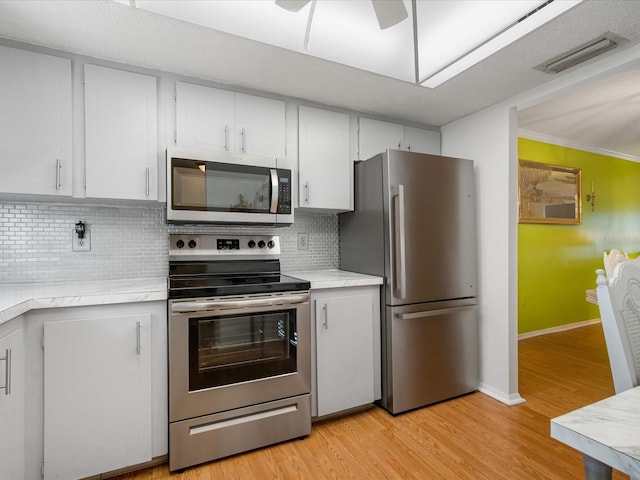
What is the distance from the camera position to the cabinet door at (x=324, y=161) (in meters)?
2.49

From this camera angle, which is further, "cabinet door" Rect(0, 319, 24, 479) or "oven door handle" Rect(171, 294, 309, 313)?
"oven door handle" Rect(171, 294, 309, 313)

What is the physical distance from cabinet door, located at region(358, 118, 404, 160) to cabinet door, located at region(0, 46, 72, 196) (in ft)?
6.45

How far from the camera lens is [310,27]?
191 centimetres

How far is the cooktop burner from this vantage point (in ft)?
6.19

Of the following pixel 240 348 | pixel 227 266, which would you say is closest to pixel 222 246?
pixel 227 266

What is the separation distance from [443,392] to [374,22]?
2.58 m

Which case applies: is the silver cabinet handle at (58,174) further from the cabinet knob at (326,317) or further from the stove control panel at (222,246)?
the cabinet knob at (326,317)

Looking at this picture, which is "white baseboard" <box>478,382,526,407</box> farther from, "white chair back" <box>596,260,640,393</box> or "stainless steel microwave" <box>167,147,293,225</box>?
"stainless steel microwave" <box>167,147,293,225</box>

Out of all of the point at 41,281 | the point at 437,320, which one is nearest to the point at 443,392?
the point at 437,320

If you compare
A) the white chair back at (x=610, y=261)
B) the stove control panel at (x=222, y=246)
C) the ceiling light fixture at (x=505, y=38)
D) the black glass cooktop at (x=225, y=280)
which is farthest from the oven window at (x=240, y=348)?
the white chair back at (x=610, y=261)

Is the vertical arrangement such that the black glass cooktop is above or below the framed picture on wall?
below

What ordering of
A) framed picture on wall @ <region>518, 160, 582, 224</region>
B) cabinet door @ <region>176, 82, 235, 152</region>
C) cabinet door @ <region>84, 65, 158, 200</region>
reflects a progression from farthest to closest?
1. framed picture on wall @ <region>518, 160, 582, 224</region>
2. cabinet door @ <region>176, 82, 235, 152</region>
3. cabinet door @ <region>84, 65, 158, 200</region>

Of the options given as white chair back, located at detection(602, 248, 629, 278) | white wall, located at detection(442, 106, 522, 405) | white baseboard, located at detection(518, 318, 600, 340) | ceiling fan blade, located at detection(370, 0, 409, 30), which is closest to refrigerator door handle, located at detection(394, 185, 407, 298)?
white wall, located at detection(442, 106, 522, 405)

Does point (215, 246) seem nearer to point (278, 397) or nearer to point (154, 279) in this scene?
point (154, 279)
